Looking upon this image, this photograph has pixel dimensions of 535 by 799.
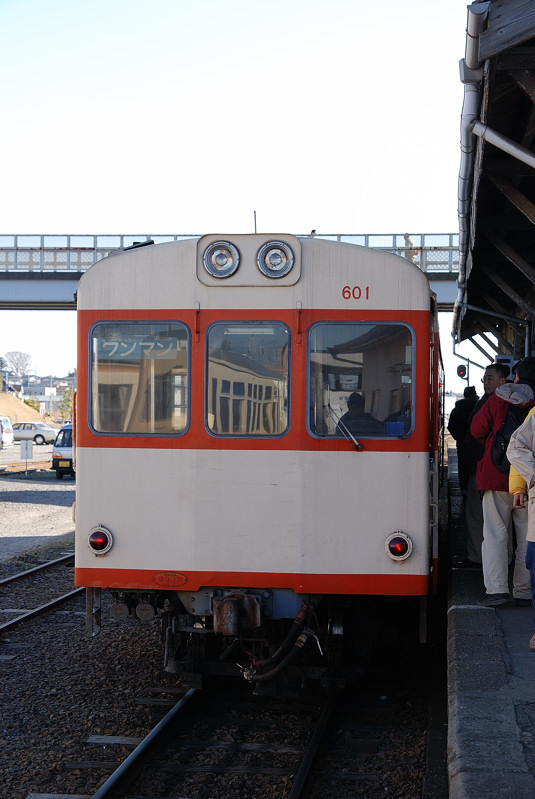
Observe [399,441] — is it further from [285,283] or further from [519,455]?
[285,283]

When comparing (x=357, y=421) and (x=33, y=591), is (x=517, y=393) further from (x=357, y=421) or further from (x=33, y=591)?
(x=33, y=591)

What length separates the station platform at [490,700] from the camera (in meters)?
3.65

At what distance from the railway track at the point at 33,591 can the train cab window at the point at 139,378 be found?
3741 millimetres

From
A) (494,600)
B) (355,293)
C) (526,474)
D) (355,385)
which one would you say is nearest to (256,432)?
(355,385)

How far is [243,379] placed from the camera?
18.9ft

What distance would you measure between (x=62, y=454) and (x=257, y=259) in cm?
2401

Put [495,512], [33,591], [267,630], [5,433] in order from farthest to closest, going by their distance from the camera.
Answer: [5,433] < [33,591] < [495,512] < [267,630]

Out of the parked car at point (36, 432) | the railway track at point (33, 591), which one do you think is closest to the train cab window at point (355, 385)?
the railway track at point (33, 591)

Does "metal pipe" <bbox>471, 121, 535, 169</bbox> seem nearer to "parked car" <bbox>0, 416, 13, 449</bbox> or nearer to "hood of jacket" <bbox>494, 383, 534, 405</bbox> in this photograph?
"hood of jacket" <bbox>494, 383, 534, 405</bbox>

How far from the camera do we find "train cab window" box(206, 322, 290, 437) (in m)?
5.73

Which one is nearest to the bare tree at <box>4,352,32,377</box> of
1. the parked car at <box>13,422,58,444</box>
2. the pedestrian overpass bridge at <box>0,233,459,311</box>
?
the parked car at <box>13,422,58,444</box>

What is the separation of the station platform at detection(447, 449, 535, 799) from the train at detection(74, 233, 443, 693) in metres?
0.58

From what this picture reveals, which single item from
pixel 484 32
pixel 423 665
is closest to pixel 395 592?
pixel 423 665

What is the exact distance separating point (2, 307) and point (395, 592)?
27479 millimetres
